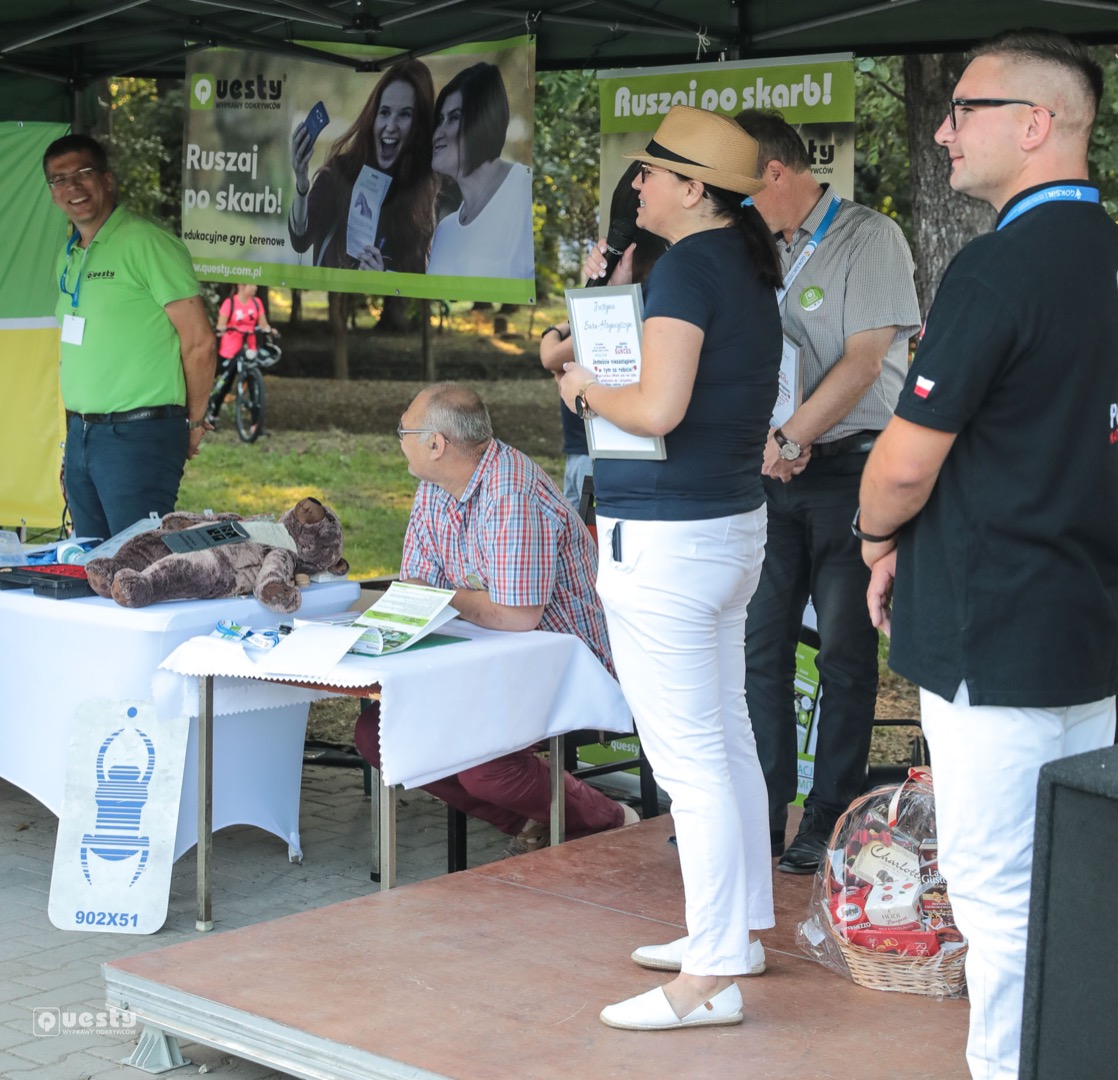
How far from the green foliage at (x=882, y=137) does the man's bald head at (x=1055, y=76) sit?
249 inches

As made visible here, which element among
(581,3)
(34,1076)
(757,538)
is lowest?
(34,1076)

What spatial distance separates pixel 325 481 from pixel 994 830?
436 inches

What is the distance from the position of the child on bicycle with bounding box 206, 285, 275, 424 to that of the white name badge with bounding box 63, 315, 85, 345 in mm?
9218

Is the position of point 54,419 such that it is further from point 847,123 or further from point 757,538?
point 757,538

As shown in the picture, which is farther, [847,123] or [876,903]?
[847,123]

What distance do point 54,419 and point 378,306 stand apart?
14062 millimetres

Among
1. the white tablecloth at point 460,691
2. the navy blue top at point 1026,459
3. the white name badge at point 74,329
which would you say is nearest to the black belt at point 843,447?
the white tablecloth at point 460,691

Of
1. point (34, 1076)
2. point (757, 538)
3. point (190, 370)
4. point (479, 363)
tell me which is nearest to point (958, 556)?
point (757, 538)

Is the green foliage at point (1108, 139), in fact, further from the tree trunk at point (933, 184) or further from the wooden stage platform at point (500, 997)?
the wooden stage platform at point (500, 997)

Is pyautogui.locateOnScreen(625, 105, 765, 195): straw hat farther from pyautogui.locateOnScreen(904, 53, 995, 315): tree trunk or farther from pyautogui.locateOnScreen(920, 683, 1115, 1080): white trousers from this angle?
pyautogui.locateOnScreen(904, 53, 995, 315): tree trunk

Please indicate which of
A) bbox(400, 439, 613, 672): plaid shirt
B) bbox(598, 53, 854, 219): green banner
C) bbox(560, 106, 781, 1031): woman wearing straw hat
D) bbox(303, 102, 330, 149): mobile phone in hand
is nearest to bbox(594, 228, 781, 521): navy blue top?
bbox(560, 106, 781, 1031): woman wearing straw hat

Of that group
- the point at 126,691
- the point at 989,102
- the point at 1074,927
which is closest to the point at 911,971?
the point at 1074,927

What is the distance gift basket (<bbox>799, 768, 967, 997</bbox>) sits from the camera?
2896 mm

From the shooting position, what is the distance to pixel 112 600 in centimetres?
372
